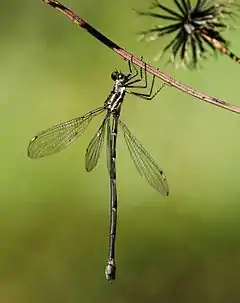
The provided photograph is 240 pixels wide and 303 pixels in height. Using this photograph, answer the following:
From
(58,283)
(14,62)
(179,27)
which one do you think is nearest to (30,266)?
Answer: (58,283)

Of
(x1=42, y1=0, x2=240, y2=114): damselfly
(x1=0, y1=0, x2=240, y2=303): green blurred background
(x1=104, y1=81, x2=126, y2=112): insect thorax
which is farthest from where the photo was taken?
(x1=0, y1=0, x2=240, y2=303): green blurred background

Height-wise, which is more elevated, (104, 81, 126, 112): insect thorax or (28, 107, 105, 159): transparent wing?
(104, 81, 126, 112): insect thorax

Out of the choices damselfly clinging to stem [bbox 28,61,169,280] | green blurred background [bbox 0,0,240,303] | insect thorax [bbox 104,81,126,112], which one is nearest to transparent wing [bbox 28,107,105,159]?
damselfly clinging to stem [bbox 28,61,169,280]

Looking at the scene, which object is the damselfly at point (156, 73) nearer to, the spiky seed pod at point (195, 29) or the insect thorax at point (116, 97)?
the spiky seed pod at point (195, 29)

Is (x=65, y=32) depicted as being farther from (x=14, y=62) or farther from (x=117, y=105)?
(x=117, y=105)

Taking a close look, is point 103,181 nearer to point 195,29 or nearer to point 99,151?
point 99,151

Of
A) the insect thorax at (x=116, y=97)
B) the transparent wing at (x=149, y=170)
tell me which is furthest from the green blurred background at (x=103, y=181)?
the insect thorax at (x=116, y=97)

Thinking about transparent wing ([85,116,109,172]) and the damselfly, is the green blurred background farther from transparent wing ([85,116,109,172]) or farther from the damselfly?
the damselfly

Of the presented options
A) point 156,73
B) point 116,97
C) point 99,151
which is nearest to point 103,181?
point 99,151
